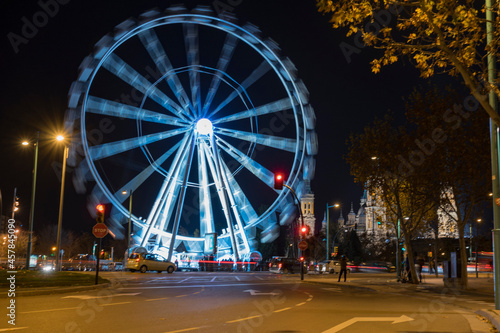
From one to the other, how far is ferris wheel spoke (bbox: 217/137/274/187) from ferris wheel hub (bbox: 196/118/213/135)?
1495 millimetres

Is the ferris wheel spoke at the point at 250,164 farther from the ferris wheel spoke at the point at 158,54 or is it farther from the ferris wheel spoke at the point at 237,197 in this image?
the ferris wheel spoke at the point at 158,54

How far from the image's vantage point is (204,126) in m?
37.8

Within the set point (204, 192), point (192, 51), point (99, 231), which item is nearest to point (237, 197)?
point (204, 192)

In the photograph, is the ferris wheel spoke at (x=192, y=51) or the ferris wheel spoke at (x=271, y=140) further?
the ferris wheel spoke at (x=271, y=140)

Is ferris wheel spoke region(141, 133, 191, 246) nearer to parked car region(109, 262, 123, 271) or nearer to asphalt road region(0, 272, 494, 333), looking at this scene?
parked car region(109, 262, 123, 271)

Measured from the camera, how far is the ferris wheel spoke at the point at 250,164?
1506 inches

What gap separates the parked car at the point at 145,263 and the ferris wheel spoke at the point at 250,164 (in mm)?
9244

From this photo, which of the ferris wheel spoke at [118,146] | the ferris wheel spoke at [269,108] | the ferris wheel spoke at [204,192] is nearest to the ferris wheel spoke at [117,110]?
the ferris wheel spoke at [118,146]

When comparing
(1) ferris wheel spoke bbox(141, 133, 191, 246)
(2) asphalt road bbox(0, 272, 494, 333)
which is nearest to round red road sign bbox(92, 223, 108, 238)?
(2) asphalt road bbox(0, 272, 494, 333)

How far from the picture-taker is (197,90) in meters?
36.8

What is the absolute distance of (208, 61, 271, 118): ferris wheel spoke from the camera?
37406mm

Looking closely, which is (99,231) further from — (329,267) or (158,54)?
(329,267)

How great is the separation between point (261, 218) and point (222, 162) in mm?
5400

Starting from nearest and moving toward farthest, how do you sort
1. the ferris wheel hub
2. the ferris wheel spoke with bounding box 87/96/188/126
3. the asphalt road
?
the asphalt road → the ferris wheel spoke with bounding box 87/96/188/126 → the ferris wheel hub
